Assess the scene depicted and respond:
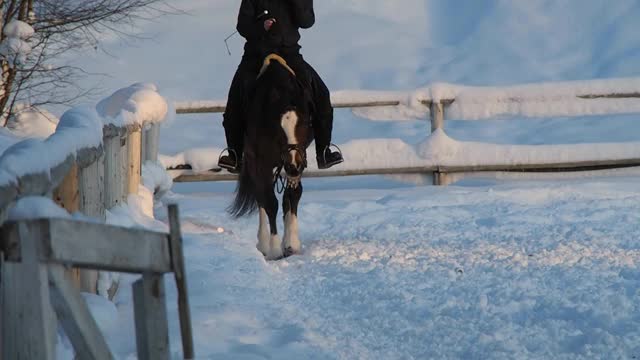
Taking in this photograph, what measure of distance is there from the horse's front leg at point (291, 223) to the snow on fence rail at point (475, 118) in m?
5.45

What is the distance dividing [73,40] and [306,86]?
6.27 m

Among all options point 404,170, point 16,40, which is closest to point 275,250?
point 16,40

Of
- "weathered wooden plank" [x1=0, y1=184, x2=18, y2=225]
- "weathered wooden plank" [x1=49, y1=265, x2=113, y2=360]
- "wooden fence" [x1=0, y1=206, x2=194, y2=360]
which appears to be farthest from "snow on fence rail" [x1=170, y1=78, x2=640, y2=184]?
"weathered wooden plank" [x1=49, y1=265, x2=113, y2=360]

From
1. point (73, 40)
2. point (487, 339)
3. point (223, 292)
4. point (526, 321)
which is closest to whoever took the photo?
point (487, 339)

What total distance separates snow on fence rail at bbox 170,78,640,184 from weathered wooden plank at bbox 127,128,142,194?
497 cm

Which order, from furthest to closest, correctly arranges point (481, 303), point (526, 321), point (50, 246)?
point (481, 303), point (526, 321), point (50, 246)

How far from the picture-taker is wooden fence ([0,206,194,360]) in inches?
99.2

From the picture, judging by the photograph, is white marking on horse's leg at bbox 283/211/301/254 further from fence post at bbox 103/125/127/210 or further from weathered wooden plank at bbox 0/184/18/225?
weathered wooden plank at bbox 0/184/18/225

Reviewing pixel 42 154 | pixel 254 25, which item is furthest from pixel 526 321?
pixel 254 25

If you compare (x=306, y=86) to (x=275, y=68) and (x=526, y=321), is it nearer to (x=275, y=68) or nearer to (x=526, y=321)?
(x=275, y=68)

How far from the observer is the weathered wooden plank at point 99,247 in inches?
99.3

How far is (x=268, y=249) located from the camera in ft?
29.5

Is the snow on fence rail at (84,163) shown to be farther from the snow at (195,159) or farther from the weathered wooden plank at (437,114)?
the weathered wooden plank at (437,114)

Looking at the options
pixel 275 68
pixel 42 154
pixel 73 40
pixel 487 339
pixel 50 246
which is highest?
pixel 73 40
